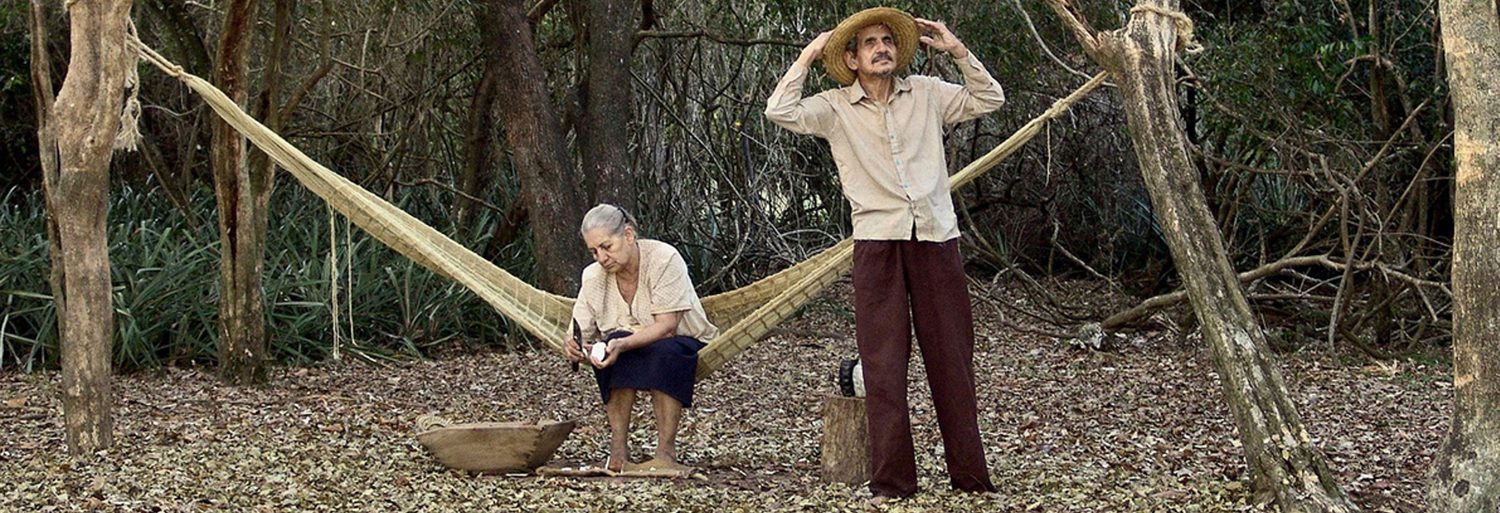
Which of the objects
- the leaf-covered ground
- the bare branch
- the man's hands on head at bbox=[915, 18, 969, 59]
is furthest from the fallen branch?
the man's hands on head at bbox=[915, 18, 969, 59]

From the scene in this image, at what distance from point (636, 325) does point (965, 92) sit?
0.97 metres

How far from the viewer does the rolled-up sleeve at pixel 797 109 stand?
363 centimetres

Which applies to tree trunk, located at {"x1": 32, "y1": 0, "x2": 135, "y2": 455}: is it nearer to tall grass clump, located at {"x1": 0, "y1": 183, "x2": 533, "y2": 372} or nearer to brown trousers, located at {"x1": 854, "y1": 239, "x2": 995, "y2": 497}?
tall grass clump, located at {"x1": 0, "y1": 183, "x2": 533, "y2": 372}

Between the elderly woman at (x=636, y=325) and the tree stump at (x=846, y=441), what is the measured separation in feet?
1.20

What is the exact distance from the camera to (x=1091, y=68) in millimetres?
7270

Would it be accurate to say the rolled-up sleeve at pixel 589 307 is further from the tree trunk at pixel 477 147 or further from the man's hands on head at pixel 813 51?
the tree trunk at pixel 477 147

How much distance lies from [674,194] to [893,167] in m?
4.39

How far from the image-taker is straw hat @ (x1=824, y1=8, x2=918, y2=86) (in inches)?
143

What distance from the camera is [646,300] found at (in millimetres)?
4004

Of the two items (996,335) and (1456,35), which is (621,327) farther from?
(996,335)

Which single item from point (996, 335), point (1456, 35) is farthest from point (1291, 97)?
point (1456, 35)

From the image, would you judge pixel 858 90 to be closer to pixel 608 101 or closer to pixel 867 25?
pixel 867 25

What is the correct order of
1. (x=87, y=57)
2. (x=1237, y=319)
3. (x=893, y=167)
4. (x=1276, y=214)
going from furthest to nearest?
(x=1276, y=214) < (x=87, y=57) < (x=893, y=167) < (x=1237, y=319)

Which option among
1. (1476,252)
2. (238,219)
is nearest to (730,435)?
(238,219)
